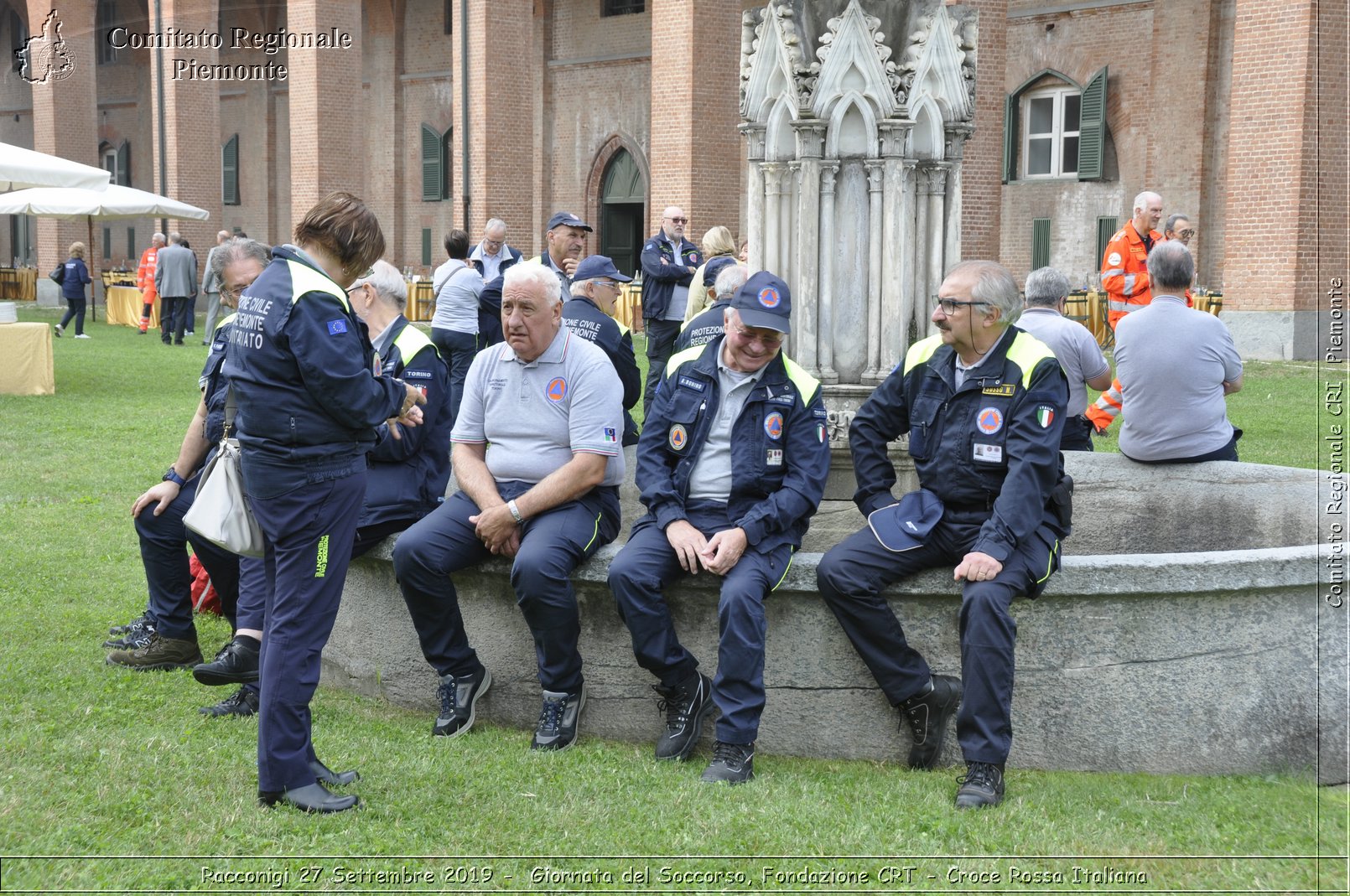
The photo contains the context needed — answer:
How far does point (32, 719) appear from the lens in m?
5.01

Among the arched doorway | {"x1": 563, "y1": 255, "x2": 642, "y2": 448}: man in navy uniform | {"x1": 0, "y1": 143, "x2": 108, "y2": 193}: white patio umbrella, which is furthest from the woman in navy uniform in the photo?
the arched doorway

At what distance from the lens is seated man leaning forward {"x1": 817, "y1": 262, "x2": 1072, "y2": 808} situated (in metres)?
4.31

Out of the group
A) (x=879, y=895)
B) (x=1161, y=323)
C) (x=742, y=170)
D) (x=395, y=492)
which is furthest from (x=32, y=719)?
(x=742, y=170)

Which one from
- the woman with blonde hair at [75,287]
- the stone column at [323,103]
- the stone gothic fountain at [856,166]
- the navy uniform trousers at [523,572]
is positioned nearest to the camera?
the navy uniform trousers at [523,572]

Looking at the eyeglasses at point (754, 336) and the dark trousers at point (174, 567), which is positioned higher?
the eyeglasses at point (754, 336)

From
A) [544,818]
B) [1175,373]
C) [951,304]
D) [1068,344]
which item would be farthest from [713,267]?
[544,818]

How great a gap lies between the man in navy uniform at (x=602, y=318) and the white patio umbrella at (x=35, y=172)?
306 inches

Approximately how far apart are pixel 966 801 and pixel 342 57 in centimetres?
2668

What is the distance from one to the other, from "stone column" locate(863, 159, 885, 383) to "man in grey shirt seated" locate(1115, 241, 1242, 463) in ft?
3.65

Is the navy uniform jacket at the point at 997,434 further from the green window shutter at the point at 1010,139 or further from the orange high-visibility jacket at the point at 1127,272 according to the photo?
the green window shutter at the point at 1010,139

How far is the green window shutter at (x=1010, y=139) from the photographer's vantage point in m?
24.4

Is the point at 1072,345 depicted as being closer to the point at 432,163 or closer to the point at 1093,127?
the point at 1093,127

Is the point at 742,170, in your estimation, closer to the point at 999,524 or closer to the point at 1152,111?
the point at 1152,111

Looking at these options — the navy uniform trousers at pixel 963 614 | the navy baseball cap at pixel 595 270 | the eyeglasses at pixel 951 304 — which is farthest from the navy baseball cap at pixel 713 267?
the navy uniform trousers at pixel 963 614
